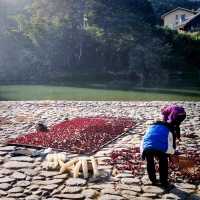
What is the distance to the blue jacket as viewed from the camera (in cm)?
816

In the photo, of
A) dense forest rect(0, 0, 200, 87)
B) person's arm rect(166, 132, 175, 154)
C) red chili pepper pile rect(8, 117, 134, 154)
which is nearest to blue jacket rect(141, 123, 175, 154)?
person's arm rect(166, 132, 175, 154)

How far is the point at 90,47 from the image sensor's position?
177 feet

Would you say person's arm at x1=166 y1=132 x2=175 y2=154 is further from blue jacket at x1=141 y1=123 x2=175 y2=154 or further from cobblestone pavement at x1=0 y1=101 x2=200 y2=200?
cobblestone pavement at x1=0 y1=101 x2=200 y2=200

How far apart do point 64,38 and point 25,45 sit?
21.1 feet

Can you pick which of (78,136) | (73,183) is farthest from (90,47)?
(73,183)

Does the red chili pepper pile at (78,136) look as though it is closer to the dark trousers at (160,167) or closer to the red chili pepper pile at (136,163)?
the red chili pepper pile at (136,163)

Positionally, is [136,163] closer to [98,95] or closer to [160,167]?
[160,167]

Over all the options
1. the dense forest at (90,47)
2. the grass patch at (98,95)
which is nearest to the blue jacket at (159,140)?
the grass patch at (98,95)

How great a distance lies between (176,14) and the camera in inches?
3570

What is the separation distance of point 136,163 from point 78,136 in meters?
3.07

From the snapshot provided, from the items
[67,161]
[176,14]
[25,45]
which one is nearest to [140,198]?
[67,161]

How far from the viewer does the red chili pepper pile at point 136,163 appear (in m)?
8.80

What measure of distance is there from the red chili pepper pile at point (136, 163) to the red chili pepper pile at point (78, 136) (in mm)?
922

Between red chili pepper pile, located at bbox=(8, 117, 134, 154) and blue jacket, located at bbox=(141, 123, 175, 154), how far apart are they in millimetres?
2778
